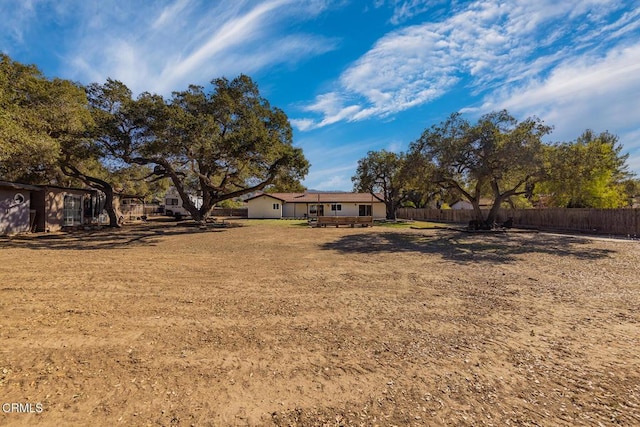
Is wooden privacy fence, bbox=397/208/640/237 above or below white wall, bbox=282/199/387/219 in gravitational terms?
below

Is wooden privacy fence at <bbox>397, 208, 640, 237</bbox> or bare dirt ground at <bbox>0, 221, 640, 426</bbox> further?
wooden privacy fence at <bbox>397, 208, 640, 237</bbox>

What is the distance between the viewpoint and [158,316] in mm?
4594

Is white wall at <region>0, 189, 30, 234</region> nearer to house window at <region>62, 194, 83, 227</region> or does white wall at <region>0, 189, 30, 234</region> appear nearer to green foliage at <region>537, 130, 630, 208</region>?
house window at <region>62, 194, 83, 227</region>

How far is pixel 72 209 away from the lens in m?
20.5

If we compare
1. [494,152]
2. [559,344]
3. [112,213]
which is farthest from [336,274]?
[112,213]

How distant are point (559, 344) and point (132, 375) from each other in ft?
16.3

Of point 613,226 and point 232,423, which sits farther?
point 613,226

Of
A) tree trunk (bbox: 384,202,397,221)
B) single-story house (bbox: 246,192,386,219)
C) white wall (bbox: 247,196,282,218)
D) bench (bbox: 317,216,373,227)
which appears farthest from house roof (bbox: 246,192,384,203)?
bench (bbox: 317,216,373,227)

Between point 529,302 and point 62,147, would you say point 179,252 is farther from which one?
point 62,147

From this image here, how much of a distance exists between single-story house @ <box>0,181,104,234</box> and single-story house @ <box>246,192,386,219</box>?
71.7 feet

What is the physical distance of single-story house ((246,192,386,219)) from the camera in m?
41.0

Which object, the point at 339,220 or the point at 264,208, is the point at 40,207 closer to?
the point at 339,220

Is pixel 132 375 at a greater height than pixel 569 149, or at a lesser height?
lesser

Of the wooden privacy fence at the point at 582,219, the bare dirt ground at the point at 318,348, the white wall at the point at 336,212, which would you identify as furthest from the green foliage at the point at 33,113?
the wooden privacy fence at the point at 582,219
